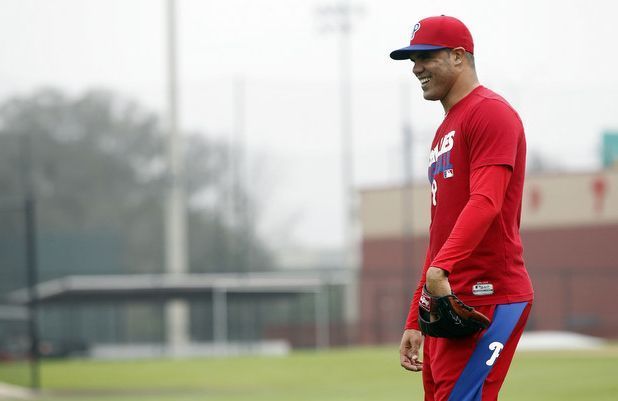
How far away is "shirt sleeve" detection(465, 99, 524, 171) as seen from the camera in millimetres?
4328

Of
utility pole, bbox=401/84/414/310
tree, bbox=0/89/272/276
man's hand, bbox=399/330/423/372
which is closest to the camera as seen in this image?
man's hand, bbox=399/330/423/372

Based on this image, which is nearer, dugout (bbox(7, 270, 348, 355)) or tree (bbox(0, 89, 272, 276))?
dugout (bbox(7, 270, 348, 355))

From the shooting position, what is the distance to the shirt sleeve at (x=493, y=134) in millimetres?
4328

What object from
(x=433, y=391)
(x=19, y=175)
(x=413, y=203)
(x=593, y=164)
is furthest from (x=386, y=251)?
(x=433, y=391)

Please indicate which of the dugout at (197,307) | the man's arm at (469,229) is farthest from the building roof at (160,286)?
the man's arm at (469,229)

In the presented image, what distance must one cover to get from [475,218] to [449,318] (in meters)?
0.36


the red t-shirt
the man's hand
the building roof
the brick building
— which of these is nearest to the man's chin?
the red t-shirt

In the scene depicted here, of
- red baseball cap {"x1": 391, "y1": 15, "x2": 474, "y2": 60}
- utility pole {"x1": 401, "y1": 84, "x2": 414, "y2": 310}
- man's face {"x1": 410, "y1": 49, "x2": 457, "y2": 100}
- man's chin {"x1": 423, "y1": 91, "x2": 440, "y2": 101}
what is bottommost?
utility pole {"x1": 401, "y1": 84, "x2": 414, "y2": 310}

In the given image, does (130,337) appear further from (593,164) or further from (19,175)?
(593,164)

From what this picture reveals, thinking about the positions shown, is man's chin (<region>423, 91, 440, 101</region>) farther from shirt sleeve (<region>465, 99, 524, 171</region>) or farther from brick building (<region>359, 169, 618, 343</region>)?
brick building (<region>359, 169, 618, 343</region>)

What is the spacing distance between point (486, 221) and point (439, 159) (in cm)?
45

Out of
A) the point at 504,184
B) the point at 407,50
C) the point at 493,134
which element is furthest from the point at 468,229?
the point at 407,50

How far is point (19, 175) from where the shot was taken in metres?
33.7

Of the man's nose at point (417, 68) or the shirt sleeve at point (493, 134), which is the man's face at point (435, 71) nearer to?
the man's nose at point (417, 68)
